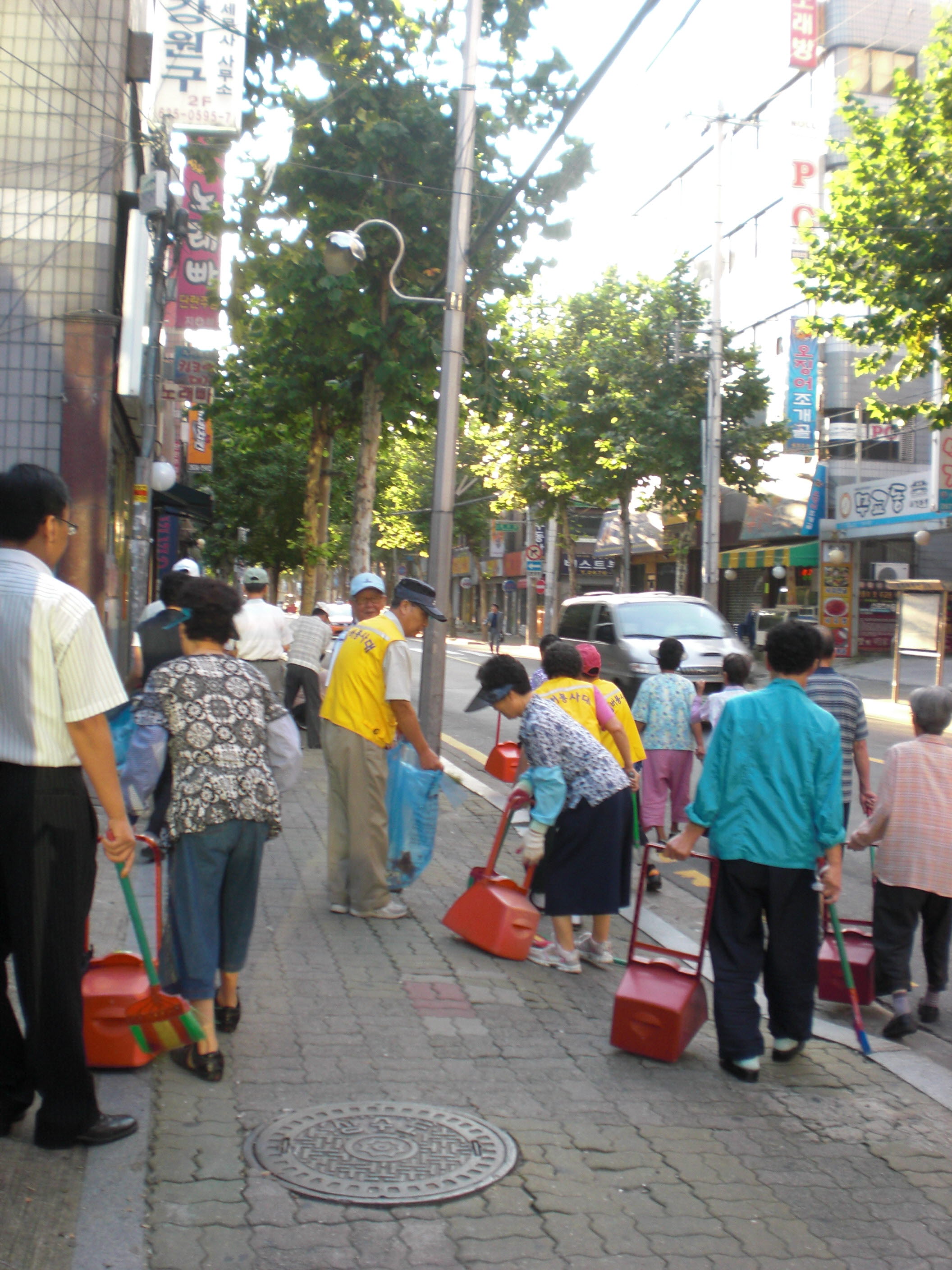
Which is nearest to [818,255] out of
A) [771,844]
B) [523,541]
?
[771,844]

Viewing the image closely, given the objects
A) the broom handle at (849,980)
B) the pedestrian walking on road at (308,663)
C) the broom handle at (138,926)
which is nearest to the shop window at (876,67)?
the pedestrian walking on road at (308,663)

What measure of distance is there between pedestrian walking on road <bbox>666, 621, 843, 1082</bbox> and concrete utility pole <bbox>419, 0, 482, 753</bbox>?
7276 millimetres

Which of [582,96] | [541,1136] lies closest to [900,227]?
[582,96]

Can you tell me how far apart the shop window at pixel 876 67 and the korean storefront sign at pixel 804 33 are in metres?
0.99

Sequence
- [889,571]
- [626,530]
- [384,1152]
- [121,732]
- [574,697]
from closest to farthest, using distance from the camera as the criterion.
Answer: [384,1152] < [121,732] < [574,697] < [889,571] < [626,530]

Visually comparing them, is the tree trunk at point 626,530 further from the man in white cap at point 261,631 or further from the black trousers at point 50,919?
the black trousers at point 50,919

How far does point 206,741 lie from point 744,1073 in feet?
7.59

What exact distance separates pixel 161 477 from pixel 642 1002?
1111 cm

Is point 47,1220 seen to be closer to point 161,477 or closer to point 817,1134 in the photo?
point 817,1134

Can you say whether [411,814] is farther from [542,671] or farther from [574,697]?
[542,671]

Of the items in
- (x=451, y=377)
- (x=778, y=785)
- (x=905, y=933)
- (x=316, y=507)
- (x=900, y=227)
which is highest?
(x=900, y=227)

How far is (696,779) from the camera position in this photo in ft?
43.2

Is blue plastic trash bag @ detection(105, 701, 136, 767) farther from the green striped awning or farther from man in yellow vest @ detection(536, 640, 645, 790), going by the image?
the green striped awning

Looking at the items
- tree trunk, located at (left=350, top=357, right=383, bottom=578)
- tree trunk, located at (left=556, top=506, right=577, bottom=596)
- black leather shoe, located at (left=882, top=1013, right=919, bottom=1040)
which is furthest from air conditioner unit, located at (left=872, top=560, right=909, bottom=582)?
black leather shoe, located at (left=882, top=1013, right=919, bottom=1040)
